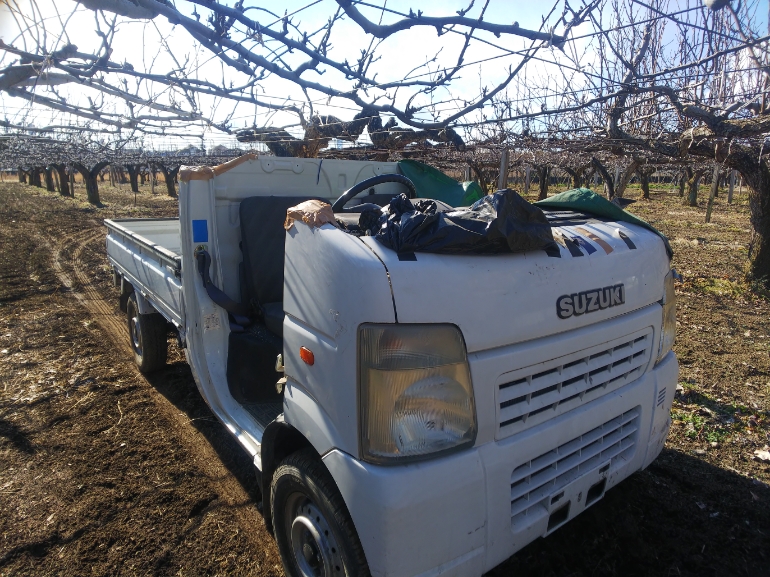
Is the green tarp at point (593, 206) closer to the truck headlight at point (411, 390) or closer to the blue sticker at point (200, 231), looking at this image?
the truck headlight at point (411, 390)

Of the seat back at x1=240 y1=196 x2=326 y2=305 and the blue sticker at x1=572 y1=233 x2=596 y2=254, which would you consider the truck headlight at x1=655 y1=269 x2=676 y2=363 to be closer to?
the blue sticker at x1=572 y1=233 x2=596 y2=254

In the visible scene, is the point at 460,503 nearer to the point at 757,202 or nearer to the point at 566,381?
the point at 566,381

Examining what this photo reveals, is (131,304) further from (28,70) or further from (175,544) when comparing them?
(175,544)

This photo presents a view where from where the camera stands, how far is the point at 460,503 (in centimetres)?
167

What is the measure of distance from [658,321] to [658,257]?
1.09 ft

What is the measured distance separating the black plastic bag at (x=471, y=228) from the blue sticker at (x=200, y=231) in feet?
5.68

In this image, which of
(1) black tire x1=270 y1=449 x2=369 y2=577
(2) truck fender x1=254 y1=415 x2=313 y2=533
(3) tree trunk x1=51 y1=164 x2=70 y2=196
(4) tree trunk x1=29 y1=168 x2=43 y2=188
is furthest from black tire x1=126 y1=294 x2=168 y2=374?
(4) tree trunk x1=29 y1=168 x2=43 y2=188

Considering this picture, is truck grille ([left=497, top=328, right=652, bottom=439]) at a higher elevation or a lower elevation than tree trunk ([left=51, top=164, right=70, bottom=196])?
lower

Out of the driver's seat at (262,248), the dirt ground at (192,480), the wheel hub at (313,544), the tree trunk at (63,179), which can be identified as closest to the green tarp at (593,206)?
the dirt ground at (192,480)

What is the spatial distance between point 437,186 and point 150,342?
327 centimetres

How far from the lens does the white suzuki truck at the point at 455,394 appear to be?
1647 millimetres

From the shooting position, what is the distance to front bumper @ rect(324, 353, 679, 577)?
1.60 m

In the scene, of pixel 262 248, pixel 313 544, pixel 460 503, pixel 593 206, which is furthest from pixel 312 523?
pixel 593 206

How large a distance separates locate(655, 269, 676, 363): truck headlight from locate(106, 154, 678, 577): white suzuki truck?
0.02 m
